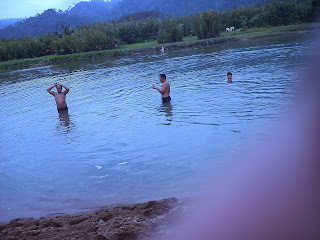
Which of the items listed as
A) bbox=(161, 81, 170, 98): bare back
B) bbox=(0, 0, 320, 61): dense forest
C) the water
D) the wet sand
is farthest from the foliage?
the wet sand

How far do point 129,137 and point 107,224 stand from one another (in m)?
4.49

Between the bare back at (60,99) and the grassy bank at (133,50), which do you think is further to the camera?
the grassy bank at (133,50)

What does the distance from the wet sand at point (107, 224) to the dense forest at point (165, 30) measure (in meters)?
36.7

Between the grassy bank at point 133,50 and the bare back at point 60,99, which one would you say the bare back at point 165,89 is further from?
the grassy bank at point 133,50

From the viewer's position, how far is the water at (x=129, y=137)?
20.6 feet

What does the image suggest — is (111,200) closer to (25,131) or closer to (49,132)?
(49,132)

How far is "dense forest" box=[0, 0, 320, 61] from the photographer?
131ft

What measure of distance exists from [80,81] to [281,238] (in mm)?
18776

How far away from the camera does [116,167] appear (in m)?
7.25

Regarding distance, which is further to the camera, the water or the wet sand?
the water

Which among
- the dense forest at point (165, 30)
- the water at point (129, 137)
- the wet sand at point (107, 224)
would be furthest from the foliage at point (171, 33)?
the wet sand at point (107, 224)

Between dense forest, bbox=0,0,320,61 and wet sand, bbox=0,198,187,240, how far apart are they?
120 ft

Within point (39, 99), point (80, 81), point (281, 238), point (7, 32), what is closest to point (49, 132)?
point (39, 99)

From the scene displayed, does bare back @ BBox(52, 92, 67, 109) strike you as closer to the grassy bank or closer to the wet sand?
the wet sand
